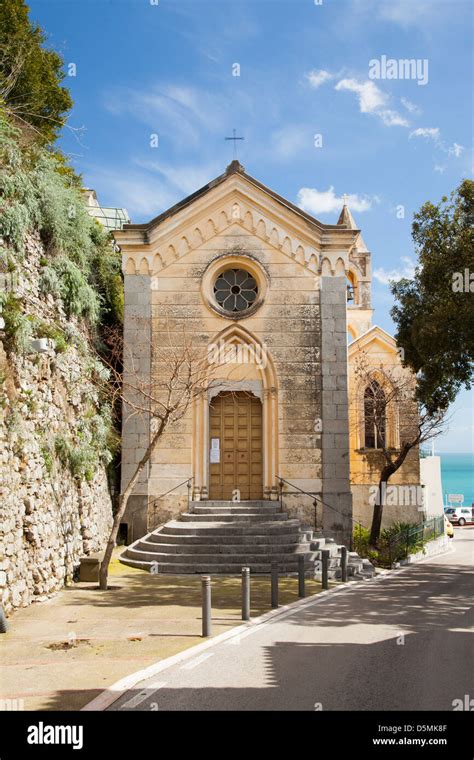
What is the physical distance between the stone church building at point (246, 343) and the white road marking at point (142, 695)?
1185 centimetres

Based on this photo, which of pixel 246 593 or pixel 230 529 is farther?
pixel 230 529

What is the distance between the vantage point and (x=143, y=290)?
19.9m

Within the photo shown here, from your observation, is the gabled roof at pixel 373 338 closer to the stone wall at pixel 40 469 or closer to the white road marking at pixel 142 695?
the stone wall at pixel 40 469

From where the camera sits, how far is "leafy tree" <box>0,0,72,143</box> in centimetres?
1716

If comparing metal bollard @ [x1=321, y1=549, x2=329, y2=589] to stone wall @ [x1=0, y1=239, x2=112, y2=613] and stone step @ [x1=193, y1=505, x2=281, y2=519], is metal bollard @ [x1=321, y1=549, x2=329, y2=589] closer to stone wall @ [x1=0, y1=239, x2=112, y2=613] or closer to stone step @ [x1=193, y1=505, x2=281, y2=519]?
stone step @ [x1=193, y1=505, x2=281, y2=519]

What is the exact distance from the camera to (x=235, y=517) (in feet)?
59.0

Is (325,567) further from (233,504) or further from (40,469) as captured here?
(40,469)

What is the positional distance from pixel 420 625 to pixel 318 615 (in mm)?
1646

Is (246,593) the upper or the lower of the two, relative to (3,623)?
upper

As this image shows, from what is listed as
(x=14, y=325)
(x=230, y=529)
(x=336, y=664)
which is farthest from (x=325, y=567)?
(x=14, y=325)

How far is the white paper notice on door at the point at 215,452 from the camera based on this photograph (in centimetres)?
1970

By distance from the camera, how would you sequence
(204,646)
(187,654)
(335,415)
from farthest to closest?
(335,415) → (204,646) → (187,654)

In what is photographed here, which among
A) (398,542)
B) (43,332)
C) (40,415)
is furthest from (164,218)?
(398,542)

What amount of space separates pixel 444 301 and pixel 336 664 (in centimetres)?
1011
